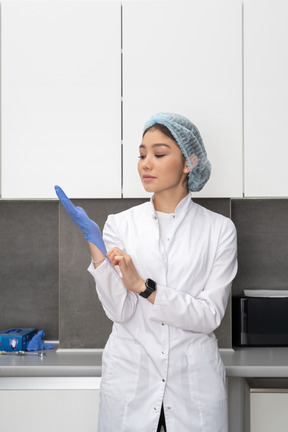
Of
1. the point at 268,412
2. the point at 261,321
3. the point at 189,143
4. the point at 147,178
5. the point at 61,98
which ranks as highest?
the point at 61,98

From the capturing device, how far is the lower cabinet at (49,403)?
1.65 m

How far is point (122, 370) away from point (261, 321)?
794mm

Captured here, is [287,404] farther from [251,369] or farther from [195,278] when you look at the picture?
[195,278]

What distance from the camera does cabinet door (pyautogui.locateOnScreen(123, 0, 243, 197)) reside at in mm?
1785

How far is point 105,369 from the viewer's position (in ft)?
4.53

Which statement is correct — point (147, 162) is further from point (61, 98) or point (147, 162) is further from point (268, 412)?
point (268, 412)

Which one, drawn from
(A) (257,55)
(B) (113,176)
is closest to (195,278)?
(B) (113,176)

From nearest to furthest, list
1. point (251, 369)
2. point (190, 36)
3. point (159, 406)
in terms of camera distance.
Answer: point (159, 406), point (251, 369), point (190, 36)

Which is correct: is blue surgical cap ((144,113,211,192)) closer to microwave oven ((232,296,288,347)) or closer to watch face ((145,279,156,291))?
watch face ((145,279,156,291))

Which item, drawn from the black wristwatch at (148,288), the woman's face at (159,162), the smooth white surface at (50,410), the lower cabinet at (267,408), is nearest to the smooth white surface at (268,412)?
the lower cabinet at (267,408)

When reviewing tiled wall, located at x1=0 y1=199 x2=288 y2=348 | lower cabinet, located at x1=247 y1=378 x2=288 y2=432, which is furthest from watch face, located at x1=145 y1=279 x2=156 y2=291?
tiled wall, located at x1=0 y1=199 x2=288 y2=348

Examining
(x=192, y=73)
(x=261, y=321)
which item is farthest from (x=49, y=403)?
(x=192, y=73)

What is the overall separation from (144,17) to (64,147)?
0.56 meters

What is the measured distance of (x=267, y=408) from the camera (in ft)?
5.44
